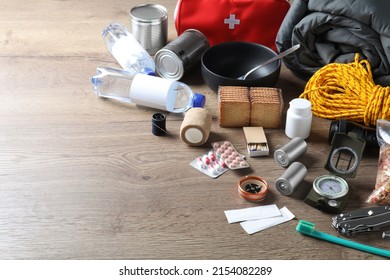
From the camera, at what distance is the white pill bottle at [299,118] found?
1.13 metres

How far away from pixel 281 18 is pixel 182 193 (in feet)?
1.88

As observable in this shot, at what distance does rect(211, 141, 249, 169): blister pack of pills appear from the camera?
3.57ft

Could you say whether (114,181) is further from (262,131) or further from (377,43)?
(377,43)

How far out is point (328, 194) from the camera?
3.30 feet

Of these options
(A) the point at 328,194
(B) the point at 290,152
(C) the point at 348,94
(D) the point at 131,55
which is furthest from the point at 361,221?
(D) the point at 131,55

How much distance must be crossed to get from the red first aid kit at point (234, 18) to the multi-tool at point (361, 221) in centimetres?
58

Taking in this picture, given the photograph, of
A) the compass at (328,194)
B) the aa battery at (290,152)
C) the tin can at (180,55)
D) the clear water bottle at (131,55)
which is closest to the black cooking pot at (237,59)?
the tin can at (180,55)

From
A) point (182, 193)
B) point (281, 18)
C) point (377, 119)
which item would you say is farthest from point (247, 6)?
point (182, 193)

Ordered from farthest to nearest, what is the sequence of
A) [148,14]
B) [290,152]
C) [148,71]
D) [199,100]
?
[148,14] < [148,71] < [199,100] < [290,152]

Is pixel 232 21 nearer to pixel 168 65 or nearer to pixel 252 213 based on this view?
pixel 168 65

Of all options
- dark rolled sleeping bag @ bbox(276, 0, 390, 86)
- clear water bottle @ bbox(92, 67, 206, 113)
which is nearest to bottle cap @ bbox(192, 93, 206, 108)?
clear water bottle @ bbox(92, 67, 206, 113)

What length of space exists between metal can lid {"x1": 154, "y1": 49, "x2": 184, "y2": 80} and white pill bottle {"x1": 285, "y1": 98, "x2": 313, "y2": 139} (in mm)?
295

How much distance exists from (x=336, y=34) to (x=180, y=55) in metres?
0.34

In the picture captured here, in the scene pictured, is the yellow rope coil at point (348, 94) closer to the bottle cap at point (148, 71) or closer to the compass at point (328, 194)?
the compass at point (328, 194)
